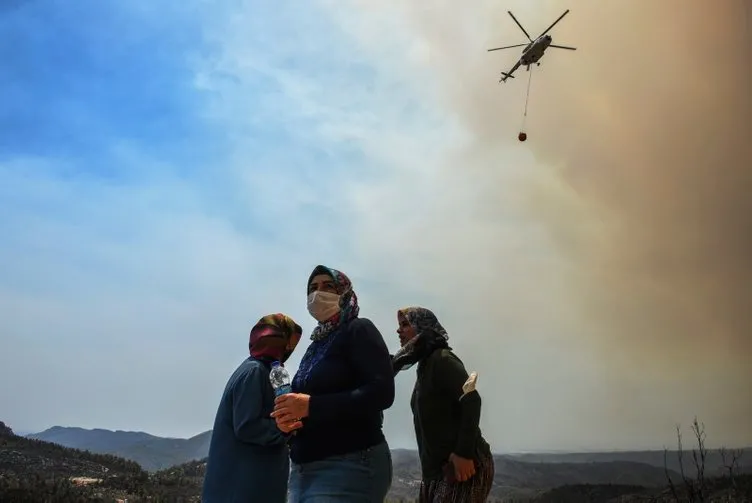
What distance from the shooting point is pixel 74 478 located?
9.68 m

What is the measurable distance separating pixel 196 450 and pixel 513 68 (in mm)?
26048

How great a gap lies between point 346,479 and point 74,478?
9336 millimetres

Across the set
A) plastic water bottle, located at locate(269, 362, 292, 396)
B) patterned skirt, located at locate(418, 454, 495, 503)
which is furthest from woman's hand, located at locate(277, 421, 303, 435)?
patterned skirt, located at locate(418, 454, 495, 503)

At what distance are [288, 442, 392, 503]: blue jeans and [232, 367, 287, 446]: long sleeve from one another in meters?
0.66

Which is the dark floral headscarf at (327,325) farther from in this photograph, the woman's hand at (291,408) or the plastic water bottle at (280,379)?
the woman's hand at (291,408)

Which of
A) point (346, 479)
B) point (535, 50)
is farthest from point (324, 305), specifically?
point (535, 50)

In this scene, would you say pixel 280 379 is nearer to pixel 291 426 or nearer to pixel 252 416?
pixel 291 426

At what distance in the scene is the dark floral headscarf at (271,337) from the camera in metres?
3.38

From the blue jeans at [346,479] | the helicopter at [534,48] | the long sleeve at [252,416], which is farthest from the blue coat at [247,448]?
the helicopter at [534,48]

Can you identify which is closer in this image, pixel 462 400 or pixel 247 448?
pixel 247 448

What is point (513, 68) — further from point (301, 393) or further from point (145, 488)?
point (301, 393)

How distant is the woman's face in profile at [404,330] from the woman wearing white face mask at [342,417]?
1229mm

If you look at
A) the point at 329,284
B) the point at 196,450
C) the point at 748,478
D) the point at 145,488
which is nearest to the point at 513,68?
the point at 748,478

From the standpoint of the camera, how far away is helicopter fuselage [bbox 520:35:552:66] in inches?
525
